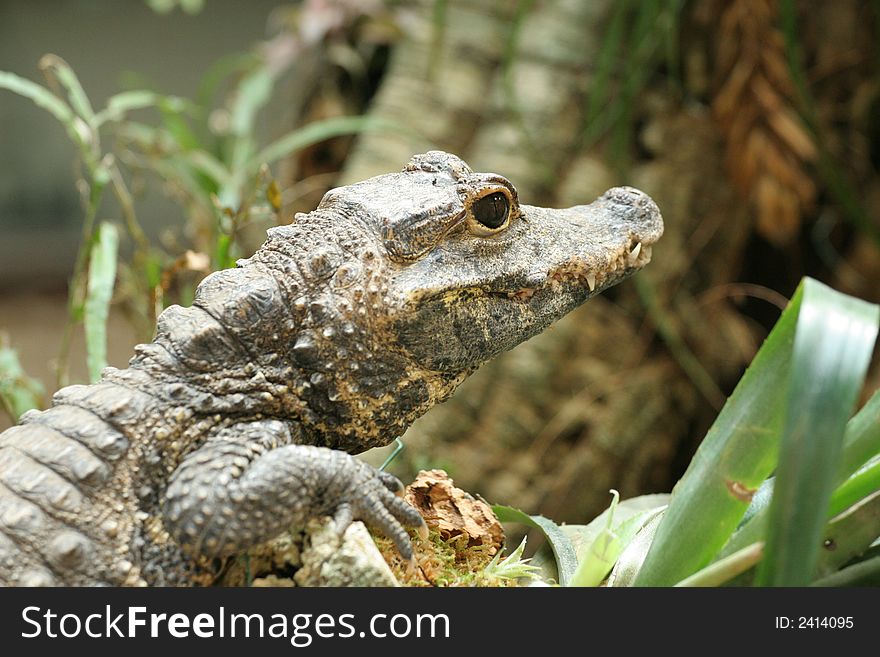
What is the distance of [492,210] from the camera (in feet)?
5.82

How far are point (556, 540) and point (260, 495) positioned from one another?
756 millimetres

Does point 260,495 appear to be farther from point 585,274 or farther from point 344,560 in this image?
point 585,274

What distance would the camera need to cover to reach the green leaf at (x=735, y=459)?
1.34 meters

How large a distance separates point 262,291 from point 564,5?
11.4 ft

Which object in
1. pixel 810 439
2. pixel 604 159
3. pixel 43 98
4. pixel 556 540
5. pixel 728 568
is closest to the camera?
pixel 810 439

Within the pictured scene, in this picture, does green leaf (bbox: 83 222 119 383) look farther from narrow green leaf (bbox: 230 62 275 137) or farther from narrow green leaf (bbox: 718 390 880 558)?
narrow green leaf (bbox: 230 62 275 137)

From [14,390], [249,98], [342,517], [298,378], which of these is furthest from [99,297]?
[249,98]

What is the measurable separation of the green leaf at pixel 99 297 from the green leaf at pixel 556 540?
114 cm

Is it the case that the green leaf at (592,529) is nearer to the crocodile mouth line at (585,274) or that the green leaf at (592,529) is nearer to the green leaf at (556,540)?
the green leaf at (556,540)

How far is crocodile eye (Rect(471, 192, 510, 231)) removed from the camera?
1.76 metres

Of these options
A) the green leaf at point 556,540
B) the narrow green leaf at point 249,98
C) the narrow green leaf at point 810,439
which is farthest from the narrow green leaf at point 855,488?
the narrow green leaf at point 249,98

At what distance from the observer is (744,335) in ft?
14.8
